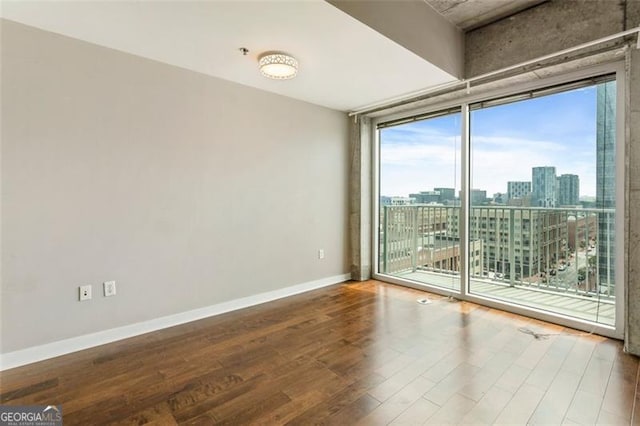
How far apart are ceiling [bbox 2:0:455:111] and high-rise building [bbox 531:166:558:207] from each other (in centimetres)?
128

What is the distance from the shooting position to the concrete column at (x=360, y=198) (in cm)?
432

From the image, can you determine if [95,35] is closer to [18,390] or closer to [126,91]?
[126,91]

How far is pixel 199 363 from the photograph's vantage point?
86.2 inches

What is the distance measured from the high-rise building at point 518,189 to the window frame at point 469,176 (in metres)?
0.41

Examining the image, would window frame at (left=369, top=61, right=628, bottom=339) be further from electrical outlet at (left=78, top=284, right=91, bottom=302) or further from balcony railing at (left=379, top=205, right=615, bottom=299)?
electrical outlet at (left=78, top=284, right=91, bottom=302)

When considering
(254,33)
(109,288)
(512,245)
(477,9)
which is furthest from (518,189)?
(109,288)

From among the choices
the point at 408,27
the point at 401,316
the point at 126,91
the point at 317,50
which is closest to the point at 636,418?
the point at 401,316

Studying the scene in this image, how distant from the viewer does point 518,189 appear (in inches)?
126

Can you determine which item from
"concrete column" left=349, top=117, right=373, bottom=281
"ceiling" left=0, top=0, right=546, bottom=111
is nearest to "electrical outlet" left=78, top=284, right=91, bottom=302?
"ceiling" left=0, top=0, right=546, bottom=111

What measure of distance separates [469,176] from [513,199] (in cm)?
50

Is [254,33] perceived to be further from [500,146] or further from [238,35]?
[500,146]

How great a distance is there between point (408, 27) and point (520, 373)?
2614 millimetres

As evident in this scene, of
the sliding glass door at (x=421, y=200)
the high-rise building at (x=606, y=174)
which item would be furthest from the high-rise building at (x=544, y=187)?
the sliding glass door at (x=421, y=200)

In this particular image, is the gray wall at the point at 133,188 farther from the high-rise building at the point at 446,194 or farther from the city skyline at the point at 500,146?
the high-rise building at the point at 446,194
